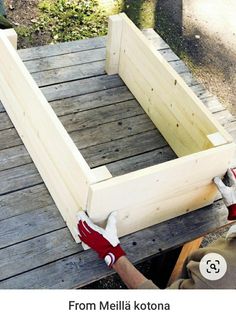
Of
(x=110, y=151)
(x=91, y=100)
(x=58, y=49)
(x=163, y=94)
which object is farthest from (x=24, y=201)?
(x=58, y=49)

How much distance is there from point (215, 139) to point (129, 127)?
77 cm

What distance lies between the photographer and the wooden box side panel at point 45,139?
2213 millimetres

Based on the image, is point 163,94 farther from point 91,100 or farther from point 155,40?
point 155,40

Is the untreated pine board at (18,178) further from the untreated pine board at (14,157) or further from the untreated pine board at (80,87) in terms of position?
the untreated pine board at (80,87)

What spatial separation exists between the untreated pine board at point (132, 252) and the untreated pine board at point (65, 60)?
1.37m

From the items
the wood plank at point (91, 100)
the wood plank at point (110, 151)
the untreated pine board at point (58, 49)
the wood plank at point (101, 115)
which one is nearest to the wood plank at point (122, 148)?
the wood plank at point (110, 151)

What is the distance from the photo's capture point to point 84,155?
112 inches

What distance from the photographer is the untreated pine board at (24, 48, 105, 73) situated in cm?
330

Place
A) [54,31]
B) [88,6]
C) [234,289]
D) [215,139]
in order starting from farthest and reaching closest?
[88,6], [54,31], [215,139], [234,289]

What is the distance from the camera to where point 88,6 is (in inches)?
195

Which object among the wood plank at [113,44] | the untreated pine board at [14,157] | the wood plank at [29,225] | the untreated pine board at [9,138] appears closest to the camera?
the wood plank at [29,225]
